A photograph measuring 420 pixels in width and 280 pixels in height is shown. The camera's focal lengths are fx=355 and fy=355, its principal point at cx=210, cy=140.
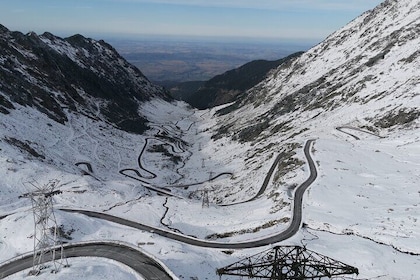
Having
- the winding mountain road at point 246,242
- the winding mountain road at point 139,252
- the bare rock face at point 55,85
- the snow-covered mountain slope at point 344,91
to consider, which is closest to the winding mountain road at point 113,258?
the winding mountain road at point 139,252

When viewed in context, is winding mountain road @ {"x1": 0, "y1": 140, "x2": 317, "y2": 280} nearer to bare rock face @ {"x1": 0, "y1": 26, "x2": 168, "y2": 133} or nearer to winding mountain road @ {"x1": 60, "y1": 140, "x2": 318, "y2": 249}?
winding mountain road @ {"x1": 60, "y1": 140, "x2": 318, "y2": 249}

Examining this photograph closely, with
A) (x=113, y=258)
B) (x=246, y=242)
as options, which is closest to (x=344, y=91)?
(x=246, y=242)

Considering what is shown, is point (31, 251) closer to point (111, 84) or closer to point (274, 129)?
point (274, 129)

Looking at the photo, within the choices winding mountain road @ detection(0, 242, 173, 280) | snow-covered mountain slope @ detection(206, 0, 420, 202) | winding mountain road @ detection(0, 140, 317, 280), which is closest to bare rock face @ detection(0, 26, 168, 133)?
snow-covered mountain slope @ detection(206, 0, 420, 202)

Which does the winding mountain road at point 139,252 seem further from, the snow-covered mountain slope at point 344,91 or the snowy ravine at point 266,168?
the snow-covered mountain slope at point 344,91

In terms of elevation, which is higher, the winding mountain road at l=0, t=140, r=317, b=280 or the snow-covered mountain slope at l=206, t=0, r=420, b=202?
the snow-covered mountain slope at l=206, t=0, r=420, b=202

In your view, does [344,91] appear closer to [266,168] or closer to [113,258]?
[266,168]
